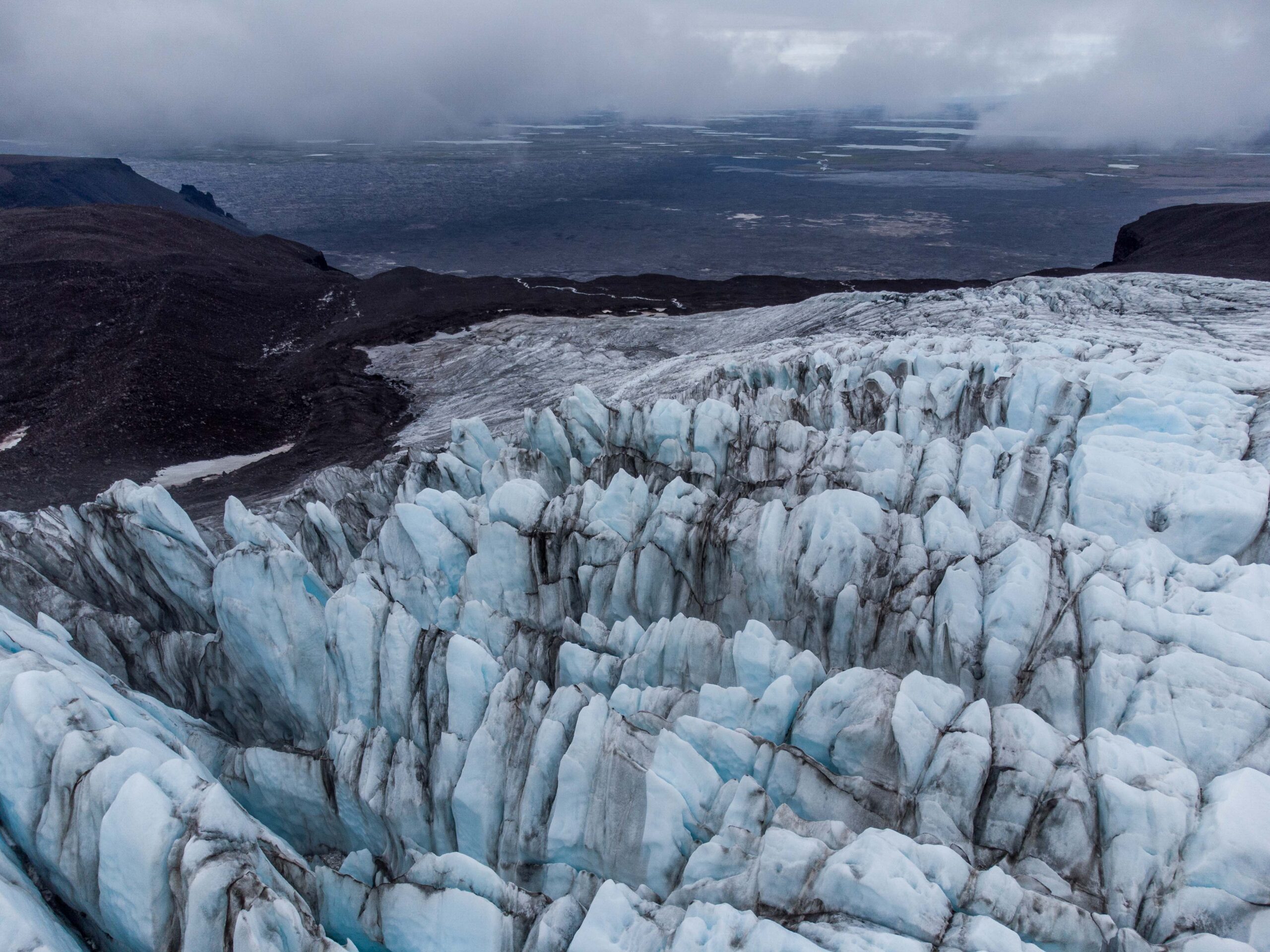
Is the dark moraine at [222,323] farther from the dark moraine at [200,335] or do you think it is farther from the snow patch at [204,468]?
the snow patch at [204,468]

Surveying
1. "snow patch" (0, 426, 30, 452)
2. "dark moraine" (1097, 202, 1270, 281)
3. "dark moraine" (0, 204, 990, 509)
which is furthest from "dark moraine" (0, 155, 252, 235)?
"dark moraine" (1097, 202, 1270, 281)

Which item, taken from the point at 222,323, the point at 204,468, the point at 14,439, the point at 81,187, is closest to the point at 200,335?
the point at 222,323

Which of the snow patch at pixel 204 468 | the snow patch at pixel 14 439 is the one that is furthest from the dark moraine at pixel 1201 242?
the snow patch at pixel 14 439

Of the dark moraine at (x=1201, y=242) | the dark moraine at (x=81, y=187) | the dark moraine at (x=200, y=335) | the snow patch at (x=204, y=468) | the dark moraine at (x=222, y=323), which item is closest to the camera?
the snow patch at (x=204, y=468)

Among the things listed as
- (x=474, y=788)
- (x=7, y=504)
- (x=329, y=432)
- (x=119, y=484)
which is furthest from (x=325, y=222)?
(x=474, y=788)

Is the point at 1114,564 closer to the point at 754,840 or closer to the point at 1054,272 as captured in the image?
Answer: the point at 754,840

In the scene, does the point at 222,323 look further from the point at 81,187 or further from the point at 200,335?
the point at 81,187

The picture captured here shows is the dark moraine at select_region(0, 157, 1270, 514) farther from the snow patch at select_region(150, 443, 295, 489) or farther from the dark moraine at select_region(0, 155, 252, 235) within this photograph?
the dark moraine at select_region(0, 155, 252, 235)

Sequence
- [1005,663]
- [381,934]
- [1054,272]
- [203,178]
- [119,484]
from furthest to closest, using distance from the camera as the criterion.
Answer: [203,178]
[1054,272]
[119,484]
[1005,663]
[381,934]
